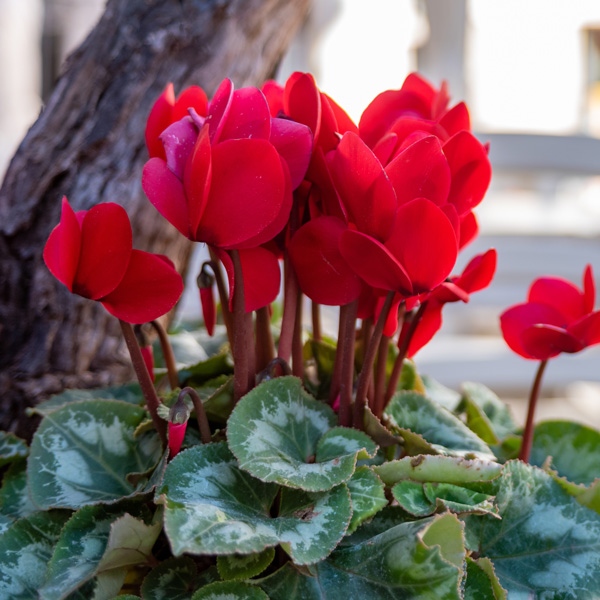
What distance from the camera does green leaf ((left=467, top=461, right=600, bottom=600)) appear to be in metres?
0.44

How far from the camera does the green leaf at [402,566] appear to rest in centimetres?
A: 36

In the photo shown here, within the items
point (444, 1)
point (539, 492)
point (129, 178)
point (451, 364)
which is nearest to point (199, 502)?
point (539, 492)

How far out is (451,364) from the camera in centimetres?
185

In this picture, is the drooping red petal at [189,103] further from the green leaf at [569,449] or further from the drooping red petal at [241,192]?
the green leaf at [569,449]

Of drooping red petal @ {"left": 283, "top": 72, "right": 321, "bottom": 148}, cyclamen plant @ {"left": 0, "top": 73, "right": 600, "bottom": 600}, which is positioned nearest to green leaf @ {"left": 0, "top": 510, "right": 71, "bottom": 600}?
cyclamen plant @ {"left": 0, "top": 73, "right": 600, "bottom": 600}

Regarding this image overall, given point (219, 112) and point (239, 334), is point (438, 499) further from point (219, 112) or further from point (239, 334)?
point (219, 112)

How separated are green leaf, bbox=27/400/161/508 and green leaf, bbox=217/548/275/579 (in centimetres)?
12

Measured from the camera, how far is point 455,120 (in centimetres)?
45

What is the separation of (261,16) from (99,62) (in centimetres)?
20

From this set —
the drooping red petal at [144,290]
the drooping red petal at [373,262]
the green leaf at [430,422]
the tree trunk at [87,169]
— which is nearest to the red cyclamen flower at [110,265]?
the drooping red petal at [144,290]

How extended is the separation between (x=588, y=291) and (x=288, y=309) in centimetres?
23

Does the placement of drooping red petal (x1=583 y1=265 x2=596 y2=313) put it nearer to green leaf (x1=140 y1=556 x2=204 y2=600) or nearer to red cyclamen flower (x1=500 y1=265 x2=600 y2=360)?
red cyclamen flower (x1=500 y1=265 x2=600 y2=360)

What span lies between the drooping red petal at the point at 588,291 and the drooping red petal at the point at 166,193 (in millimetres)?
300

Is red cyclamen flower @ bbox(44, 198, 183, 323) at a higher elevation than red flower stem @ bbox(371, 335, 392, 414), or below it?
higher
